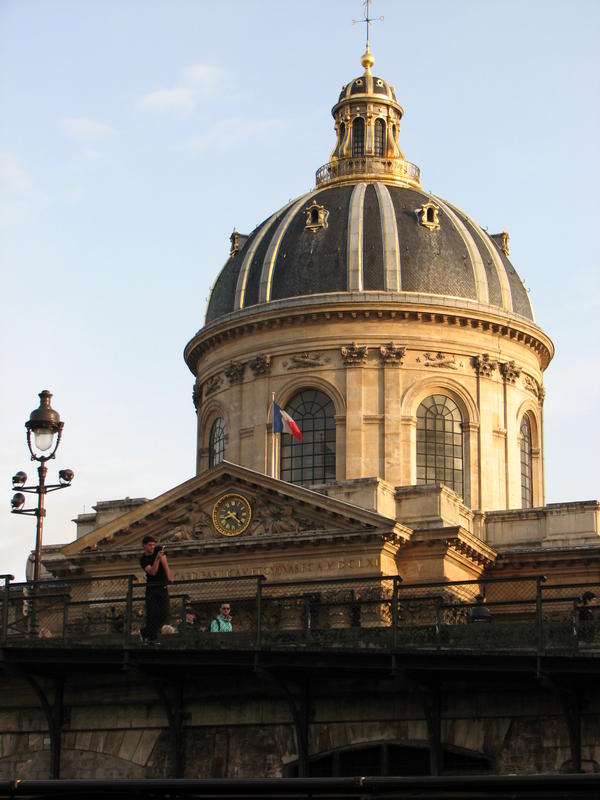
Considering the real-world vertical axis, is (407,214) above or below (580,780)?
above

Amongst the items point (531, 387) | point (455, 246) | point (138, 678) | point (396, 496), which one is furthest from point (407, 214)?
point (138, 678)

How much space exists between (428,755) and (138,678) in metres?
5.01

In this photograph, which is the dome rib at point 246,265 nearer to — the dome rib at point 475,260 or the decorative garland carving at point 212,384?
the decorative garland carving at point 212,384

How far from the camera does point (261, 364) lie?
195 feet

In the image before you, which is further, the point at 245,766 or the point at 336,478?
the point at 336,478

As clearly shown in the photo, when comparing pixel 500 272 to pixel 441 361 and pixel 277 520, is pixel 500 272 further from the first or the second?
pixel 277 520

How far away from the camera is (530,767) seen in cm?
2300

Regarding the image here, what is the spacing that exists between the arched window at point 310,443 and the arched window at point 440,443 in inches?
129

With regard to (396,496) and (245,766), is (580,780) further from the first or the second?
(396,496)

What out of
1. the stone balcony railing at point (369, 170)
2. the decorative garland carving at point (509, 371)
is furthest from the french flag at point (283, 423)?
the stone balcony railing at point (369, 170)

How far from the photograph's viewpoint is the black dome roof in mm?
59031

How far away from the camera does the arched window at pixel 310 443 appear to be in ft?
190

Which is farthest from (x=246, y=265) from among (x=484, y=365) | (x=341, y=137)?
(x=484, y=365)

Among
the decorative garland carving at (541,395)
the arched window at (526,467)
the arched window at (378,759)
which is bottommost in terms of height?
the arched window at (378,759)
